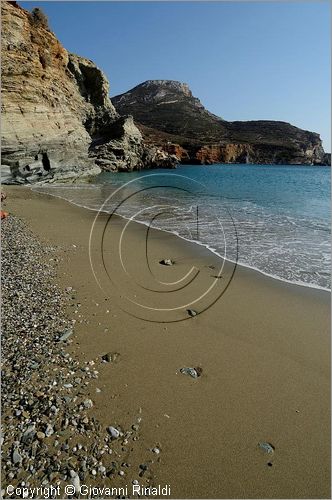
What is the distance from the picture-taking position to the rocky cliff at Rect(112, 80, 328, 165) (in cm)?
10788

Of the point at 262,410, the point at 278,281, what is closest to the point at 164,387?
the point at 262,410

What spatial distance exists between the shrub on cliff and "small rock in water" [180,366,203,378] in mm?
41629

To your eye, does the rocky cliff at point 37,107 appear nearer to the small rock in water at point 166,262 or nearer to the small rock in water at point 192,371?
the small rock in water at point 166,262

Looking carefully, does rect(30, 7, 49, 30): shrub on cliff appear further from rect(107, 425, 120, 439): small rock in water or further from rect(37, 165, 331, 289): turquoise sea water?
rect(107, 425, 120, 439): small rock in water

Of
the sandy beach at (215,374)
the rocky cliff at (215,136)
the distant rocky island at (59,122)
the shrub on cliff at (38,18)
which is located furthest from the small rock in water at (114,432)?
the rocky cliff at (215,136)

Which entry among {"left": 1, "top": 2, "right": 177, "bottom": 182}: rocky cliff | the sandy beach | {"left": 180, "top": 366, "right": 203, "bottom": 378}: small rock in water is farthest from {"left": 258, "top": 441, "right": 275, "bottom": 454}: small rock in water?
{"left": 1, "top": 2, "right": 177, "bottom": 182}: rocky cliff

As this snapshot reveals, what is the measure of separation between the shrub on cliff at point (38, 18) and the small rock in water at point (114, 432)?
139 feet

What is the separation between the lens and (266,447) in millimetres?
3213

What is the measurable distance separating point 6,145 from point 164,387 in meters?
29.6

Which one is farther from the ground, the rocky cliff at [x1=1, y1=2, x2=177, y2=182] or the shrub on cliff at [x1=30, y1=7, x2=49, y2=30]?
the shrub on cliff at [x1=30, y1=7, x2=49, y2=30]

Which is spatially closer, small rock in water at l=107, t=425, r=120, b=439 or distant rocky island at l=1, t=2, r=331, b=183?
small rock in water at l=107, t=425, r=120, b=439

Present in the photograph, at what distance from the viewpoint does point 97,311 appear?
5594 mm

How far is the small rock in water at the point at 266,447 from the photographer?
3.18m

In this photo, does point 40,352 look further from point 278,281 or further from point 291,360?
point 278,281
